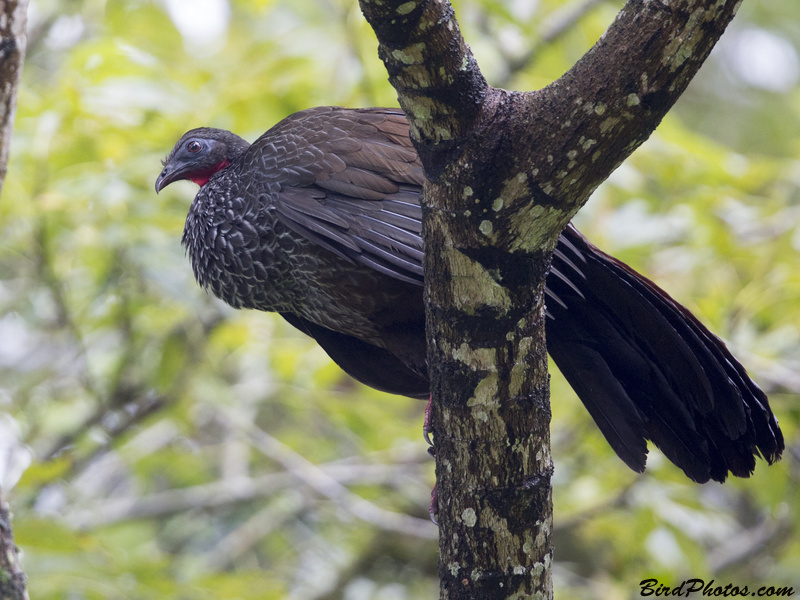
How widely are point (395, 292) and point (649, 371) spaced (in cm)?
84

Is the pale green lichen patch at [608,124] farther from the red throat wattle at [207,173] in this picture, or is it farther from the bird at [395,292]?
the red throat wattle at [207,173]

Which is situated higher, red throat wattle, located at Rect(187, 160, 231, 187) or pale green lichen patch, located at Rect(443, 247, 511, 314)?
red throat wattle, located at Rect(187, 160, 231, 187)

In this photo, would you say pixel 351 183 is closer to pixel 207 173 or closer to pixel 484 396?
pixel 207 173

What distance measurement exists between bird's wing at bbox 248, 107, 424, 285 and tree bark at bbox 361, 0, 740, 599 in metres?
0.68

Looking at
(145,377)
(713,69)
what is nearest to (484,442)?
(145,377)

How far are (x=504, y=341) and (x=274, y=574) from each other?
13.2ft

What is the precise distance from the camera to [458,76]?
1.68 metres

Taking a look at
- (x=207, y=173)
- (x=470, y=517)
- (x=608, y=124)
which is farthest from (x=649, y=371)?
(x=207, y=173)

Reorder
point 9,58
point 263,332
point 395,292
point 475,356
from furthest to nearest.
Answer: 1. point 263,332
2. point 395,292
3. point 9,58
4. point 475,356

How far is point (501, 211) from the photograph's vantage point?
1.76 metres

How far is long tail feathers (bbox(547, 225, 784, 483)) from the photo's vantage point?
2.25 meters

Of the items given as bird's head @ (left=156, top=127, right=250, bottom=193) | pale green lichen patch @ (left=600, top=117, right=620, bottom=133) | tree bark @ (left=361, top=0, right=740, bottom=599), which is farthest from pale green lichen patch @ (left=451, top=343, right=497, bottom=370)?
bird's head @ (left=156, top=127, right=250, bottom=193)

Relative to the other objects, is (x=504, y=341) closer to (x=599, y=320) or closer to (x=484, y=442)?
(x=484, y=442)

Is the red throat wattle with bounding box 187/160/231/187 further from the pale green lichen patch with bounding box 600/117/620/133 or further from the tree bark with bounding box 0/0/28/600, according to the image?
the pale green lichen patch with bounding box 600/117/620/133
